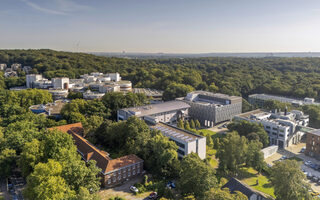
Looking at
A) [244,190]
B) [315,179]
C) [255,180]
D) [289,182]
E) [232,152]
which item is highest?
[232,152]

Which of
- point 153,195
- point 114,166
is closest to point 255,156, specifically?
point 153,195

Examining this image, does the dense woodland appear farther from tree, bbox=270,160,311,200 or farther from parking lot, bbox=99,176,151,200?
parking lot, bbox=99,176,151,200

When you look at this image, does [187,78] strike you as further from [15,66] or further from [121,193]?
[15,66]

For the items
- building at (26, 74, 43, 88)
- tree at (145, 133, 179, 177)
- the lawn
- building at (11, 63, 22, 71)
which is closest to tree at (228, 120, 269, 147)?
the lawn

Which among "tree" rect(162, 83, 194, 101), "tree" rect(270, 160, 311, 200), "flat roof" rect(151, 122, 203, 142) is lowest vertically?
"tree" rect(270, 160, 311, 200)

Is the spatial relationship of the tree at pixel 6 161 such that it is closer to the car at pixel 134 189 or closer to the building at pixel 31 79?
the car at pixel 134 189

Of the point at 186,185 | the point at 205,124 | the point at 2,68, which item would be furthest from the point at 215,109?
the point at 2,68
